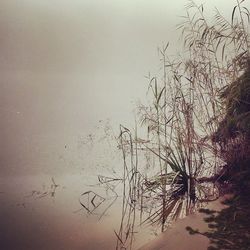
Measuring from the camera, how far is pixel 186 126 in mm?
2184

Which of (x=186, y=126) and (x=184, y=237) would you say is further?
(x=186, y=126)

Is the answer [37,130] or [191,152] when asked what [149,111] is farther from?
[37,130]

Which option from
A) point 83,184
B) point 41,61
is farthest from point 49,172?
point 41,61

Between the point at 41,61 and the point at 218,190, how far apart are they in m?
1.52

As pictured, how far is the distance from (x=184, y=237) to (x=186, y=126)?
0.70m

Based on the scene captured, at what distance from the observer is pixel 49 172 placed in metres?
2.54

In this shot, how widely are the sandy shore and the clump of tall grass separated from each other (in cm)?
13

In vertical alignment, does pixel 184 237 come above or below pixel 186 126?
below

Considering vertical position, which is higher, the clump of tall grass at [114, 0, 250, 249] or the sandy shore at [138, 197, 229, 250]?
the clump of tall grass at [114, 0, 250, 249]

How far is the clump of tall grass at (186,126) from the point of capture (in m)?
2.05

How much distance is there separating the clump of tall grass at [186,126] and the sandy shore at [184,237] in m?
0.13

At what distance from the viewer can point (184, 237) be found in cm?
170

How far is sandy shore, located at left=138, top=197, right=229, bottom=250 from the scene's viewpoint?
1.63m

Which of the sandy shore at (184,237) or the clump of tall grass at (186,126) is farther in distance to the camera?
the clump of tall grass at (186,126)
